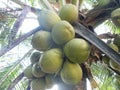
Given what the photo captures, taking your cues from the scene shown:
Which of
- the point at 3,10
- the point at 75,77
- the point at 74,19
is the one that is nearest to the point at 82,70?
the point at 75,77

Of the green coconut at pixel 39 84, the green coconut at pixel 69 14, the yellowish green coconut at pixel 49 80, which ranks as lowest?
the green coconut at pixel 39 84

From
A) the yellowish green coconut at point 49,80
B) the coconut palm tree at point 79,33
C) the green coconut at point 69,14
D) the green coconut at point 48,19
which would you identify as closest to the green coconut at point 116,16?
the coconut palm tree at point 79,33

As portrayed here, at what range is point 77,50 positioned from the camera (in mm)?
1592

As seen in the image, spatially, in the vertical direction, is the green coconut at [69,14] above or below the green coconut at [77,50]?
above

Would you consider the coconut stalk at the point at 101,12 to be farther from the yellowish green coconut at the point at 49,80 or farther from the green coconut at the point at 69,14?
the yellowish green coconut at the point at 49,80

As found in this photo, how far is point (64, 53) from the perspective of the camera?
5.45ft

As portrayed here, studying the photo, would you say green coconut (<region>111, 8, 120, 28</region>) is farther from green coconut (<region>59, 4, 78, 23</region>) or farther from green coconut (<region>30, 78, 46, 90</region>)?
green coconut (<region>30, 78, 46, 90</region>)

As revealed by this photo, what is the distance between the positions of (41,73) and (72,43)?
0.32m

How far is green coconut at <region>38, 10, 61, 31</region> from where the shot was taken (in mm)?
1724

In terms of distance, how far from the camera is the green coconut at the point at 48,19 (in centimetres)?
172

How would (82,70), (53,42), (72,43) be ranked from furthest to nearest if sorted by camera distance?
(82,70) < (53,42) < (72,43)

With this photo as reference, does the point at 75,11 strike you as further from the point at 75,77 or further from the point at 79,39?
the point at 75,77

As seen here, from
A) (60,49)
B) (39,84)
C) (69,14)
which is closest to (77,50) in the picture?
(60,49)

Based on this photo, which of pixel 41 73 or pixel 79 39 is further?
pixel 41 73
